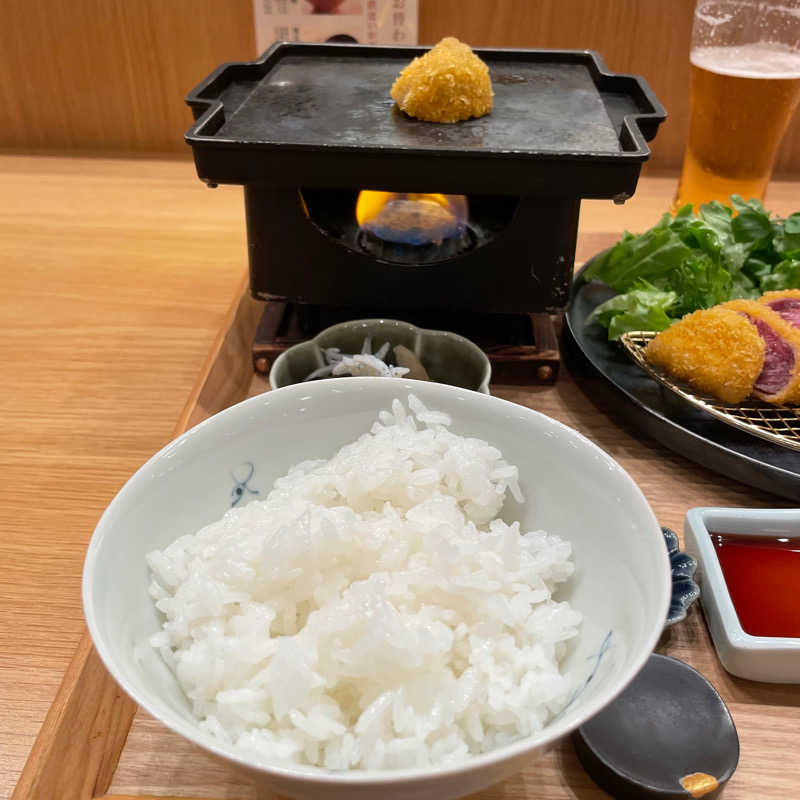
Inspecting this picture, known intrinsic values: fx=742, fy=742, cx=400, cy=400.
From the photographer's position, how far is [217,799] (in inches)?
35.0

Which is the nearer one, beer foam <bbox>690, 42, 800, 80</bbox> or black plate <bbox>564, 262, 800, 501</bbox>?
black plate <bbox>564, 262, 800, 501</bbox>

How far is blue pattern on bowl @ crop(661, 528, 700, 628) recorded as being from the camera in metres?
1.04

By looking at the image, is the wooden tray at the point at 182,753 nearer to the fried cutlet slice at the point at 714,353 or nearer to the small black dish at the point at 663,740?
the small black dish at the point at 663,740

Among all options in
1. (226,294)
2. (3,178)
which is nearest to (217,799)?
(226,294)

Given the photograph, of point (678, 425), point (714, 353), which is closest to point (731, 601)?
point (678, 425)

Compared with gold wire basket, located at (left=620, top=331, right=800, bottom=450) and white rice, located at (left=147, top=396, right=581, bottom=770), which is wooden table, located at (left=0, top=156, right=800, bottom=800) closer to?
gold wire basket, located at (left=620, top=331, right=800, bottom=450)

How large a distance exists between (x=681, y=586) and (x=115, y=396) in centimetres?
119

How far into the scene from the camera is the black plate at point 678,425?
130cm

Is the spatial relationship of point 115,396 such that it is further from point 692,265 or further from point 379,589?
point 692,265

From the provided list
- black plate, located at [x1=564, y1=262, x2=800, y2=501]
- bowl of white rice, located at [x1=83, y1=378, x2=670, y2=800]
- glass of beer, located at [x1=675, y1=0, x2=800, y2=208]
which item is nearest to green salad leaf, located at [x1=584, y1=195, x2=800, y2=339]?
black plate, located at [x1=564, y1=262, x2=800, y2=501]

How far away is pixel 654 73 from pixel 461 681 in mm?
2517

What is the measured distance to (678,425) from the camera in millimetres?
1383

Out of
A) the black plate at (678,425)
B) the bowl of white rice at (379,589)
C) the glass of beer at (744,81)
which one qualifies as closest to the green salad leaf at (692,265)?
the black plate at (678,425)

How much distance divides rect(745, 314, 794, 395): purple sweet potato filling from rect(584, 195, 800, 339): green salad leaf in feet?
0.72
